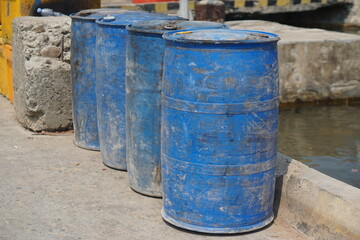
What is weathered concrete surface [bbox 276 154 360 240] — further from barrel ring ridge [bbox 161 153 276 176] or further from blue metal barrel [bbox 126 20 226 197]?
blue metal barrel [bbox 126 20 226 197]

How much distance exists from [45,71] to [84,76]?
0.59 m

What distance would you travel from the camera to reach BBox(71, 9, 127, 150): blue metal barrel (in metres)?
4.67

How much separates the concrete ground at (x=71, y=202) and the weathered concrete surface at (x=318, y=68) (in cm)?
619

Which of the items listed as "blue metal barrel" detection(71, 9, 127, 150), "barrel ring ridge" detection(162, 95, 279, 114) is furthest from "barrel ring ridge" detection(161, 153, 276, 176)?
"blue metal barrel" detection(71, 9, 127, 150)

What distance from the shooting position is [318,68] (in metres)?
10.8

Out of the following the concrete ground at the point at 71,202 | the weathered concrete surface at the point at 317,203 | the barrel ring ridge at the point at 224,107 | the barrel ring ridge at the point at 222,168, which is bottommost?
the concrete ground at the point at 71,202

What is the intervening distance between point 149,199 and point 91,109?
47.2 inches

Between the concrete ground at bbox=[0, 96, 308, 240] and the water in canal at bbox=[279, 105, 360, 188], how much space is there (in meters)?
3.31

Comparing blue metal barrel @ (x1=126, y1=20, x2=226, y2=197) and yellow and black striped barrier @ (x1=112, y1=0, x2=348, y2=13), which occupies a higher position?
blue metal barrel @ (x1=126, y1=20, x2=226, y2=197)

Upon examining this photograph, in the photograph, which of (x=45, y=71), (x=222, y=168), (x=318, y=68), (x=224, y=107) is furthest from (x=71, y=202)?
(x=318, y=68)

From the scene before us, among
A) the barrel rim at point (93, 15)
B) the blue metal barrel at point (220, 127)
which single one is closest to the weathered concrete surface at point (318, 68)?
the barrel rim at point (93, 15)

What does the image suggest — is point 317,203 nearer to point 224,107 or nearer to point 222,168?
point 222,168

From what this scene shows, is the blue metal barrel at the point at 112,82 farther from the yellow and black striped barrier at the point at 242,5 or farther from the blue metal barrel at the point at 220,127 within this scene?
the yellow and black striped barrier at the point at 242,5

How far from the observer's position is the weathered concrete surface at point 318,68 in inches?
416
